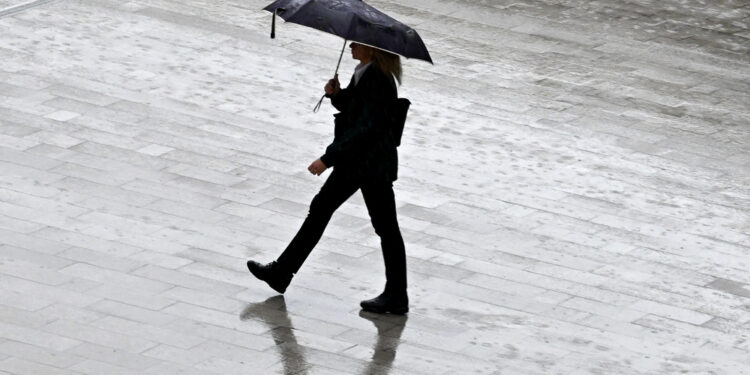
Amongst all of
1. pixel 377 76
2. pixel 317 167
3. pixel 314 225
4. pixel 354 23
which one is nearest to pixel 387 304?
pixel 314 225

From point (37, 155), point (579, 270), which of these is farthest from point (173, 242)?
point (579, 270)

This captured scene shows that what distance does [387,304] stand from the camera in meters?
9.48

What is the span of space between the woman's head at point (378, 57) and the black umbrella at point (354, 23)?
0.17m

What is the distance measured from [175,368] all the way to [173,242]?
186 cm

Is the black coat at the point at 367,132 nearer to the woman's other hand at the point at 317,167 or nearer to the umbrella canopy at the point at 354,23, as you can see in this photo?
the woman's other hand at the point at 317,167

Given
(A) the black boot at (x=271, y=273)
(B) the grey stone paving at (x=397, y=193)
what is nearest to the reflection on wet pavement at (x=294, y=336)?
(B) the grey stone paving at (x=397, y=193)

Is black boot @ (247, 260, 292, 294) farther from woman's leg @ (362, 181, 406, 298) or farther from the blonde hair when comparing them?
the blonde hair

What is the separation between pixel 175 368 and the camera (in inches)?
334

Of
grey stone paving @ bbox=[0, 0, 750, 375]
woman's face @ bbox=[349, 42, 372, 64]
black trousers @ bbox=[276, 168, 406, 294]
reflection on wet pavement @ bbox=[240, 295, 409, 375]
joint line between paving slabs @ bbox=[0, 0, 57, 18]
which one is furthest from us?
joint line between paving slabs @ bbox=[0, 0, 57, 18]

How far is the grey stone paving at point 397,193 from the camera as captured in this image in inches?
359

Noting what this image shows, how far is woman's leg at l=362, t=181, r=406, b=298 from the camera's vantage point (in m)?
9.35

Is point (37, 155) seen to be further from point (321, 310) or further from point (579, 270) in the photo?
point (579, 270)

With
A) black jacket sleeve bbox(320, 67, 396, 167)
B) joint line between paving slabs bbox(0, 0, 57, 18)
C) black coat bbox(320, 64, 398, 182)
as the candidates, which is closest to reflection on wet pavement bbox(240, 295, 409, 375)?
black coat bbox(320, 64, 398, 182)

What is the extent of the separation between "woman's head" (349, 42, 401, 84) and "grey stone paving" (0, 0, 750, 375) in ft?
4.78
